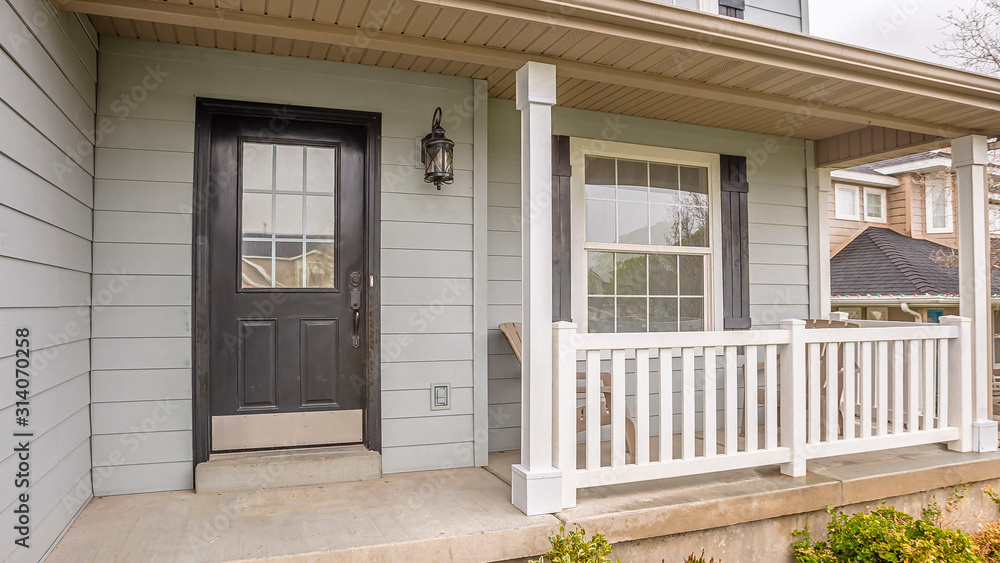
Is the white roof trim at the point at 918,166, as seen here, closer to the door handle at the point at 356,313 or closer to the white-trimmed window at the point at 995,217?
the white-trimmed window at the point at 995,217

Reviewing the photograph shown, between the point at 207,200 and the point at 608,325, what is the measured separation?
2.47 metres

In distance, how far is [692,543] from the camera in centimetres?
273

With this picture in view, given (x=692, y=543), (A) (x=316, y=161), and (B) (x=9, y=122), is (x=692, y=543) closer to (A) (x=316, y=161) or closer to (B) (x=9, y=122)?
(A) (x=316, y=161)

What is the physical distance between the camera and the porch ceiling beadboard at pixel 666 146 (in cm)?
378

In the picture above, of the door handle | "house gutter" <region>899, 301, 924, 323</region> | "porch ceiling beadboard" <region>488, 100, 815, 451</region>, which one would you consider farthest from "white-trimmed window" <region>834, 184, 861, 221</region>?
the door handle

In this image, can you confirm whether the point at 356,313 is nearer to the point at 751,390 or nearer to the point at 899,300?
the point at 751,390

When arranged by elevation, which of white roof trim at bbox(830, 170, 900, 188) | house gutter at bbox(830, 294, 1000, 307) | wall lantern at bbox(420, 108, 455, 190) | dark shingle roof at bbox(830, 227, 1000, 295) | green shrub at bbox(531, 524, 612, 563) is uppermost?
white roof trim at bbox(830, 170, 900, 188)

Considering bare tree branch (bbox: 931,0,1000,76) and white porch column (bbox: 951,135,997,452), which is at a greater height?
bare tree branch (bbox: 931,0,1000,76)

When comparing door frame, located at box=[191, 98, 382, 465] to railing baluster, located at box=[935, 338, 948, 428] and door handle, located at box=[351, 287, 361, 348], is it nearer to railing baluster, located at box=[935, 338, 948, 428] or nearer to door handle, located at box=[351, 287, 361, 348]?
door handle, located at box=[351, 287, 361, 348]

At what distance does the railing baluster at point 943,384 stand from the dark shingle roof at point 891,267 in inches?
195

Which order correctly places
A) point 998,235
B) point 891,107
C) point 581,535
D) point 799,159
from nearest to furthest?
point 581,535 < point 891,107 < point 799,159 < point 998,235

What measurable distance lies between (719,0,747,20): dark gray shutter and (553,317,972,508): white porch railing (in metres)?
2.33

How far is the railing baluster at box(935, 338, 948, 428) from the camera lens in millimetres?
3553

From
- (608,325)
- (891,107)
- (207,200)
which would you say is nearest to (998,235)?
(891,107)
